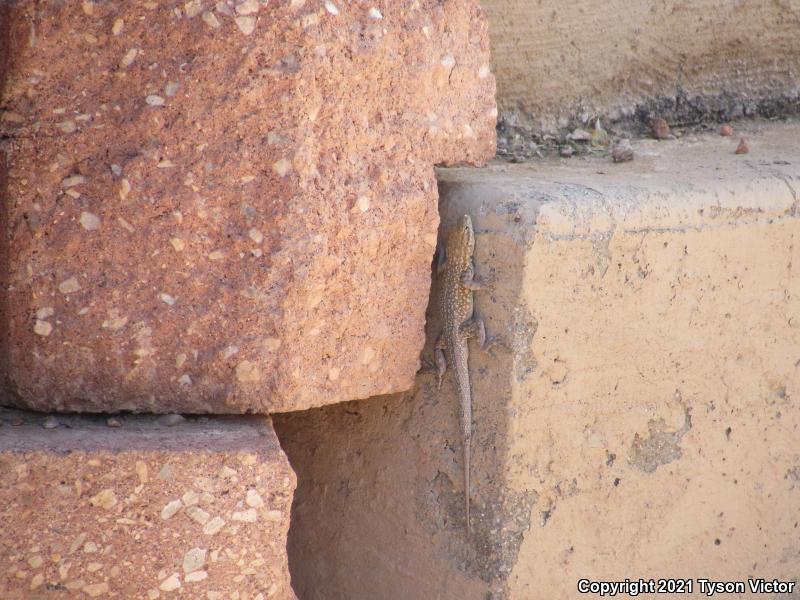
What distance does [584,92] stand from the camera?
347cm

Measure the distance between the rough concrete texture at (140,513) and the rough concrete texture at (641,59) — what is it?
1684 mm

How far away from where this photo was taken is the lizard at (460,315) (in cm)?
256

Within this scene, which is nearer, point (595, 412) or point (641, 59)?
point (595, 412)

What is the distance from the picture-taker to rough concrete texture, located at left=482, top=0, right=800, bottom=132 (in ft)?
11.1

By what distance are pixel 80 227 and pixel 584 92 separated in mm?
1894

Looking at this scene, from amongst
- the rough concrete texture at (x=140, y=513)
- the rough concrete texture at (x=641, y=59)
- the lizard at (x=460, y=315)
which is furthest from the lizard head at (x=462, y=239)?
the rough concrete texture at (x=641, y=59)

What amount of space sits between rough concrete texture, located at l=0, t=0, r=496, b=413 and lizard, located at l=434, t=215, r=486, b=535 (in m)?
0.24

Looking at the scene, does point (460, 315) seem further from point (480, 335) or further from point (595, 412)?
point (595, 412)

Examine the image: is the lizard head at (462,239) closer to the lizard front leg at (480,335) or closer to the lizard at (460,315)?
the lizard at (460,315)

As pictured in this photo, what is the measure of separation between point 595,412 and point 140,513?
3.78 feet

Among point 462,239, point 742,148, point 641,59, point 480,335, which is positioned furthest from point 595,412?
point 641,59

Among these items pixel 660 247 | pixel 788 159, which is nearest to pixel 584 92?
pixel 788 159

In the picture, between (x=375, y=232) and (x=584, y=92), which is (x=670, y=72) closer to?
(x=584, y=92)

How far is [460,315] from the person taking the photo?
2605 mm
